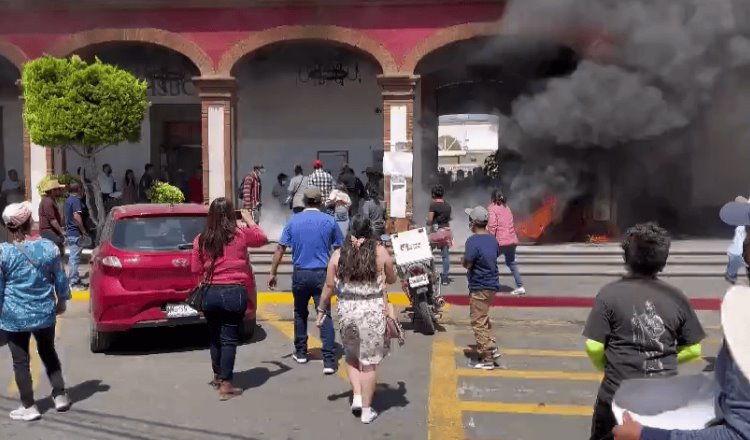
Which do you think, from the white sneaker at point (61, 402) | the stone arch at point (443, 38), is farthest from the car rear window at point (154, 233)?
the stone arch at point (443, 38)

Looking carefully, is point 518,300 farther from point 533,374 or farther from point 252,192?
point 252,192

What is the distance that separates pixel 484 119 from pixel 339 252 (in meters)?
12.6

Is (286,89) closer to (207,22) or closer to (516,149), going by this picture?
(207,22)

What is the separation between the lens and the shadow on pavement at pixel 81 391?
17.8ft

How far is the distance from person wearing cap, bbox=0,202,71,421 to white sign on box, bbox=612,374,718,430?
4.11 m

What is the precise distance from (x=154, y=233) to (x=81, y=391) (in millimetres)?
1756

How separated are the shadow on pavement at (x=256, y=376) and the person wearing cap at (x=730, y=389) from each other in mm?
4143

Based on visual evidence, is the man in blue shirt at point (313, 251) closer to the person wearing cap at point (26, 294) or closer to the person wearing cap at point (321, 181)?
the person wearing cap at point (26, 294)

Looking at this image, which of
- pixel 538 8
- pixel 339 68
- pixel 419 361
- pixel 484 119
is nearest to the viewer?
pixel 419 361

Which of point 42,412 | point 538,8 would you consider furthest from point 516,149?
point 42,412

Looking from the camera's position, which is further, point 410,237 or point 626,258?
point 410,237

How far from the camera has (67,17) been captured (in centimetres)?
1327

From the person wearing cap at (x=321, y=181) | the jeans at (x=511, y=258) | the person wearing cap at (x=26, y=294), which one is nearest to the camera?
the person wearing cap at (x=26, y=294)

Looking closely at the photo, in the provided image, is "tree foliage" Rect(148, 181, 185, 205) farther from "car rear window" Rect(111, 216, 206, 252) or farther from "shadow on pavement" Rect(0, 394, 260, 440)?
"shadow on pavement" Rect(0, 394, 260, 440)
